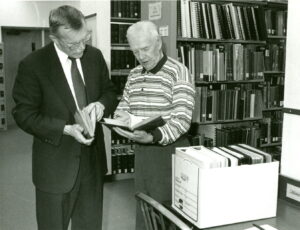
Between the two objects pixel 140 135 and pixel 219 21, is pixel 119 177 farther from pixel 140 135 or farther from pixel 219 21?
pixel 140 135

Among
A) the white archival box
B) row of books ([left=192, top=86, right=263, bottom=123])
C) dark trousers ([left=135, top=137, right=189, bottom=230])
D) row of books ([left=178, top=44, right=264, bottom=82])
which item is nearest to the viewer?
the white archival box

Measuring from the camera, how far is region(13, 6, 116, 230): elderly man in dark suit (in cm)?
185

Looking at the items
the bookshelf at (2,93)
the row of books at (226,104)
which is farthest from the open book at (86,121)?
the bookshelf at (2,93)

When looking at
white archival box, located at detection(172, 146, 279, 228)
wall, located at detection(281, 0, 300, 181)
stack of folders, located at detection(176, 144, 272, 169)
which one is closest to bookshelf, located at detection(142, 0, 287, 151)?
wall, located at detection(281, 0, 300, 181)

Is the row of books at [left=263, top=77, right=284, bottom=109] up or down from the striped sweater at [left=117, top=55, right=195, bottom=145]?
down

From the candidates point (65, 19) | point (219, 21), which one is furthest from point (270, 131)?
point (65, 19)

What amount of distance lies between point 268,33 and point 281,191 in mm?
3243

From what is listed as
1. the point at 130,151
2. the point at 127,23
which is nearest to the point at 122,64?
the point at 127,23

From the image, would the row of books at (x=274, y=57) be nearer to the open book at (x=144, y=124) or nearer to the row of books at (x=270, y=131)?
the row of books at (x=270, y=131)

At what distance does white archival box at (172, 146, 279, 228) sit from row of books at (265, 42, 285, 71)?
3.34 metres

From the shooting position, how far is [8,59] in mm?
8922

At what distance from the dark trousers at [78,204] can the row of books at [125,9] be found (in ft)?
9.92

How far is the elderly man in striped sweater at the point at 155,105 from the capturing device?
201 cm

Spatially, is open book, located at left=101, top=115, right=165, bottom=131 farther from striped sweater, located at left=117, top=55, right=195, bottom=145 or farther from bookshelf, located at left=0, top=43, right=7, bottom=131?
bookshelf, located at left=0, top=43, right=7, bottom=131
